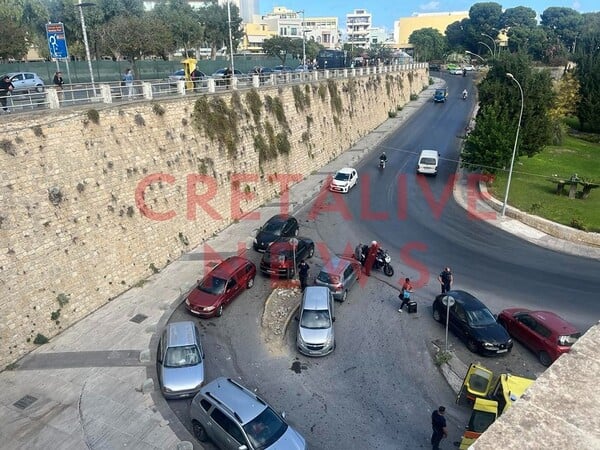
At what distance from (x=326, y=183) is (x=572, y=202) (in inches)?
647

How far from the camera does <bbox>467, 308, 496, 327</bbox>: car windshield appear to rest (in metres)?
15.3

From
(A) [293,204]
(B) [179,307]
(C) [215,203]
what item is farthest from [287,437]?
(A) [293,204]

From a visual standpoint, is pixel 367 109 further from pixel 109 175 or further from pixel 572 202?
pixel 109 175

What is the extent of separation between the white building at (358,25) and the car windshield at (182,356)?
182 metres

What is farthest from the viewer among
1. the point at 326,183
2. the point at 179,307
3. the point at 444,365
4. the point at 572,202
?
the point at 326,183

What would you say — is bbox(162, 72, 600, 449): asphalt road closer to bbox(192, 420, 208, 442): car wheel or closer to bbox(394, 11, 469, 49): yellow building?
bbox(192, 420, 208, 442): car wheel

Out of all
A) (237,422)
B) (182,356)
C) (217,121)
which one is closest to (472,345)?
(237,422)

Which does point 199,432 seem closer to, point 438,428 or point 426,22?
point 438,428

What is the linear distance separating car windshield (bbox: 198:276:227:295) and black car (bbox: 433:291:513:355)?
8.38 m

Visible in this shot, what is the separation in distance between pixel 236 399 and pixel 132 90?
1692cm

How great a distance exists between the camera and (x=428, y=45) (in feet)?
415

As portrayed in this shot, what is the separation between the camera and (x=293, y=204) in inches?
1136

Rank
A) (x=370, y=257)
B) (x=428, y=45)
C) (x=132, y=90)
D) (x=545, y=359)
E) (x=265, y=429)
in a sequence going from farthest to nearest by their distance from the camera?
(x=428, y=45), (x=132, y=90), (x=370, y=257), (x=545, y=359), (x=265, y=429)

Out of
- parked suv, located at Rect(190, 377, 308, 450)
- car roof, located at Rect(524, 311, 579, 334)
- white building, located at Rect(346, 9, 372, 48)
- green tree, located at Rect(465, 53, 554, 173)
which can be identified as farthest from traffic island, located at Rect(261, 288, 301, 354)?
white building, located at Rect(346, 9, 372, 48)
